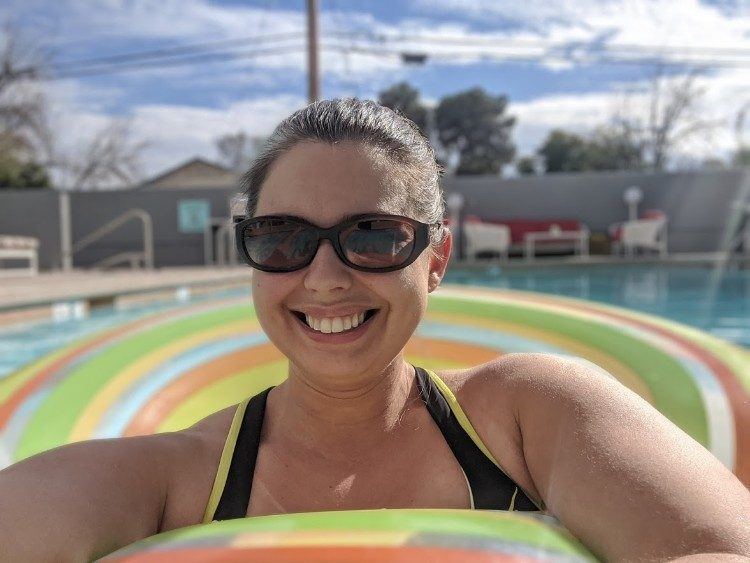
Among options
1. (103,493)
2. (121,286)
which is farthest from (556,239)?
(103,493)

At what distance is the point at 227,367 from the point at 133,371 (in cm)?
47

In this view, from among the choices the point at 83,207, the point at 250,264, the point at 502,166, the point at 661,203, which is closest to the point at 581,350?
the point at 250,264

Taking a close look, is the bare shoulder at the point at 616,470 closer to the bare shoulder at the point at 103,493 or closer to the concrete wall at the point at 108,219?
the bare shoulder at the point at 103,493

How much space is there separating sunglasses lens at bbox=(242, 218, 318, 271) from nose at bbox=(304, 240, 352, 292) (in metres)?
0.02

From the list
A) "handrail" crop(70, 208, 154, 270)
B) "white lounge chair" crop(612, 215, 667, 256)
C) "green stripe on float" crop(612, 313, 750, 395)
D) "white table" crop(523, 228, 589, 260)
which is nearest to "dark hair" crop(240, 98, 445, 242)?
"green stripe on float" crop(612, 313, 750, 395)

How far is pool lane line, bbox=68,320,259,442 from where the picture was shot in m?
2.34

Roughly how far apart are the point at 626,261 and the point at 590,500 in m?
12.9

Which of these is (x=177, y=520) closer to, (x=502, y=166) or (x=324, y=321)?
(x=324, y=321)

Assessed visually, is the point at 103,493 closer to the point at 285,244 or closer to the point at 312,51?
the point at 285,244

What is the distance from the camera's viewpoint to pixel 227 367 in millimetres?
3119

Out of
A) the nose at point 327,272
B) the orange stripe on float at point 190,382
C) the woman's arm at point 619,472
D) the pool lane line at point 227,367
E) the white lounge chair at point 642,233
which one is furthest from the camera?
the white lounge chair at point 642,233

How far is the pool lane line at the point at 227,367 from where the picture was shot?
8.89 ft

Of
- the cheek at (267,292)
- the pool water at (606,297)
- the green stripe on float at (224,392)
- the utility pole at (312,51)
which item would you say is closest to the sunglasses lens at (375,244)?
the cheek at (267,292)

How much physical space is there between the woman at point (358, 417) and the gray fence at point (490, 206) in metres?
15.3
